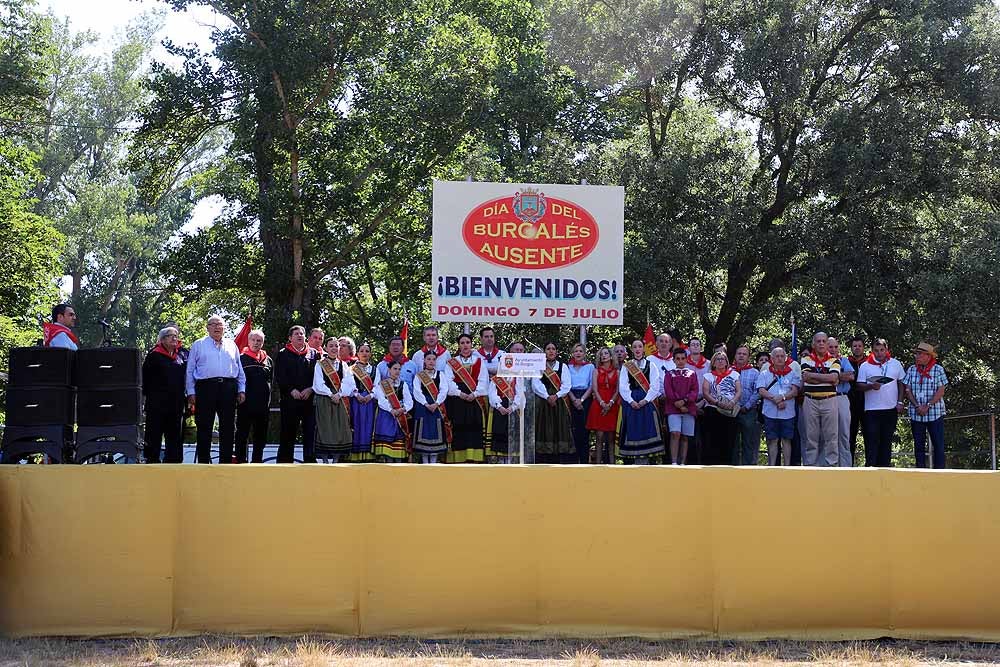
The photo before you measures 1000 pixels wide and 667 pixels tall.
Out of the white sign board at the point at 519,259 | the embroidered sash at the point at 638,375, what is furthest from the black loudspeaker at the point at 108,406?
the embroidered sash at the point at 638,375

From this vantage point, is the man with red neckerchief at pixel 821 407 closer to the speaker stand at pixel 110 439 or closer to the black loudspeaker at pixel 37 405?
the speaker stand at pixel 110 439

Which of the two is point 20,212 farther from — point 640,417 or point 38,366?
point 640,417

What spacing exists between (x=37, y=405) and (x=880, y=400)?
789 centimetres

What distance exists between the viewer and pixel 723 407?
12.3m

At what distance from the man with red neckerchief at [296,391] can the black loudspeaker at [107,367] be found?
2180 mm

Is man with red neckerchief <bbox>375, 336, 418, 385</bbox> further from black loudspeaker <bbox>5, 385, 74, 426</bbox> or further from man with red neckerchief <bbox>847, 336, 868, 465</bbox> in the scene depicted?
man with red neckerchief <bbox>847, 336, 868, 465</bbox>

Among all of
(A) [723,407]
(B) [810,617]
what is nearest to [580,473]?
(B) [810,617]

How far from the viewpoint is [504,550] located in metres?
7.55

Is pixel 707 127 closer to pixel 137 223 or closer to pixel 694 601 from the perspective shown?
pixel 694 601

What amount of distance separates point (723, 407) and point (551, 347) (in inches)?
74.0

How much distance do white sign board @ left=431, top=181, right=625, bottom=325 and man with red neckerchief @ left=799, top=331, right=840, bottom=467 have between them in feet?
7.04

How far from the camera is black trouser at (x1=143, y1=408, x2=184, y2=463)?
11.0m

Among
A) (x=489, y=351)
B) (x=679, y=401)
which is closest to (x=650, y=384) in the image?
(x=679, y=401)

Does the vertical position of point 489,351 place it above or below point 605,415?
above
